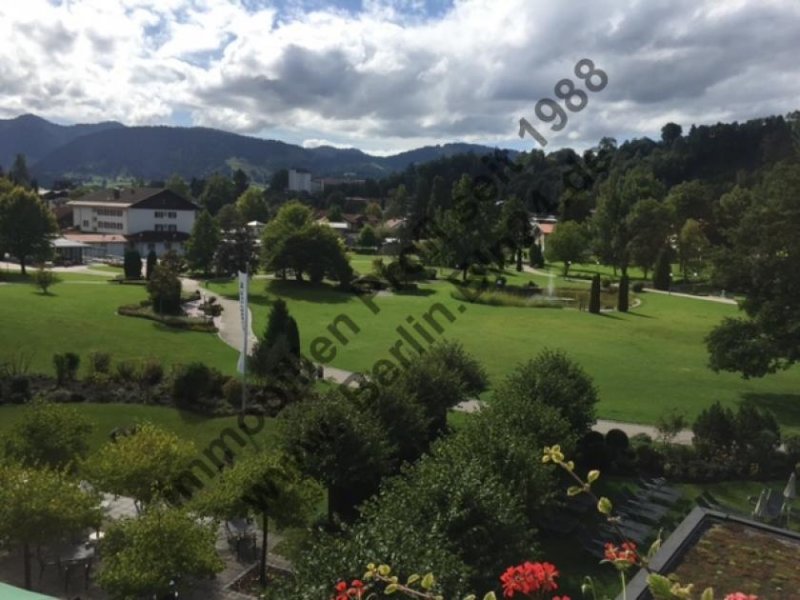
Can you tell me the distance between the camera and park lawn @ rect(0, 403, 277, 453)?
19641 mm

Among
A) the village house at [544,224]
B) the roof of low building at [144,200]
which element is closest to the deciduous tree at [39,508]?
the village house at [544,224]

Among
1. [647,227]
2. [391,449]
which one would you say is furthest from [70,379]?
[647,227]

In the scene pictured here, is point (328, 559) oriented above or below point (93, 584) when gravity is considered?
above

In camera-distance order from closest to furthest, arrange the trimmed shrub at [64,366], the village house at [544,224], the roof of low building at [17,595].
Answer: the roof of low building at [17,595]
the trimmed shrub at [64,366]
the village house at [544,224]

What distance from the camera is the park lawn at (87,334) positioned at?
92.1ft

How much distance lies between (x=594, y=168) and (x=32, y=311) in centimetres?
3374

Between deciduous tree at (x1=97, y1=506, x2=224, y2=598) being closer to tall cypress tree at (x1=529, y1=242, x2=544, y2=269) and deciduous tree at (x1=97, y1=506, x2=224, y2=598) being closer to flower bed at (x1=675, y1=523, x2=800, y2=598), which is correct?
flower bed at (x1=675, y1=523, x2=800, y2=598)

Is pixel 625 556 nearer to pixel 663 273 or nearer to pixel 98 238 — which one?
pixel 663 273

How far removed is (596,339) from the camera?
117ft

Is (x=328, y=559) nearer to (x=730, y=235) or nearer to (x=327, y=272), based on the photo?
(x=730, y=235)

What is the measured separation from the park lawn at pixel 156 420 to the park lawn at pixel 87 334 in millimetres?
4816

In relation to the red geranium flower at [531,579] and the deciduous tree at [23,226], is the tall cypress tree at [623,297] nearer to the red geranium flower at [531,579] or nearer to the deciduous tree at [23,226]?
the deciduous tree at [23,226]

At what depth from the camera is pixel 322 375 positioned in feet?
83.1

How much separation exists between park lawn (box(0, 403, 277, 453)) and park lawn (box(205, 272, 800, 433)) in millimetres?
8033
